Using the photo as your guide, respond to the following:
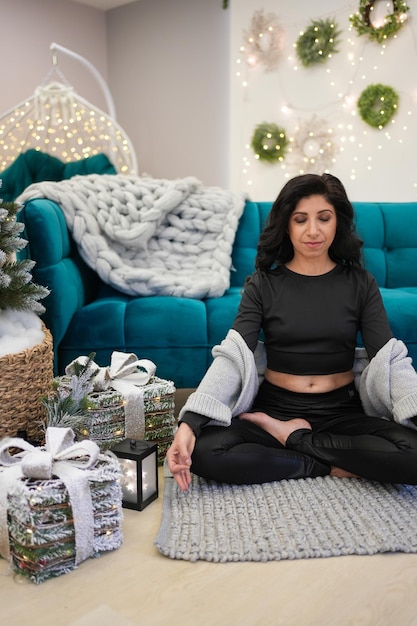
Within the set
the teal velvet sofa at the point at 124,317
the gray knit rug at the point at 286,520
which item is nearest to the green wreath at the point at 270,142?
the teal velvet sofa at the point at 124,317

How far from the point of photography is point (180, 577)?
43.6 inches

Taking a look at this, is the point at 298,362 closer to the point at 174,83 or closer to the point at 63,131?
the point at 63,131

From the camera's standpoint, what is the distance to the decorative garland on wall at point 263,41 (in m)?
3.94

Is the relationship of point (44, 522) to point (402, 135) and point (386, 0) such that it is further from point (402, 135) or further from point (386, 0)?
point (386, 0)

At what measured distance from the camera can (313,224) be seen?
1.53 metres

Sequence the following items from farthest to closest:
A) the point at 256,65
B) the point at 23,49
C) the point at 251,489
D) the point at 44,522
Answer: the point at 23,49 < the point at 256,65 < the point at 251,489 < the point at 44,522

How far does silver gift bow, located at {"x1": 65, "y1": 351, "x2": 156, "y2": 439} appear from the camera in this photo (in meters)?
1.54

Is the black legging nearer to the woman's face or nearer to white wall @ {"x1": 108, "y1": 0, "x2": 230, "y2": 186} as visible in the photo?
the woman's face

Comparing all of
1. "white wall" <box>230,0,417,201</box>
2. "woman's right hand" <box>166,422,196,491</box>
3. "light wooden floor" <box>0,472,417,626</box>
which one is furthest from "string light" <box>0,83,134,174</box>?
"light wooden floor" <box>0,472,417,626</box>

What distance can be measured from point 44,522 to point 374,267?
176cm

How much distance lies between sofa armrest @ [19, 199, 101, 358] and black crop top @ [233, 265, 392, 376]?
572 millimetres

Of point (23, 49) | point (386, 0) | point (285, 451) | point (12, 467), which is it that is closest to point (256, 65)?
point (386, 0)

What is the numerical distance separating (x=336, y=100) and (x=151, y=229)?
2140 mm

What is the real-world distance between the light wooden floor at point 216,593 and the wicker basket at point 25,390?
39cm
